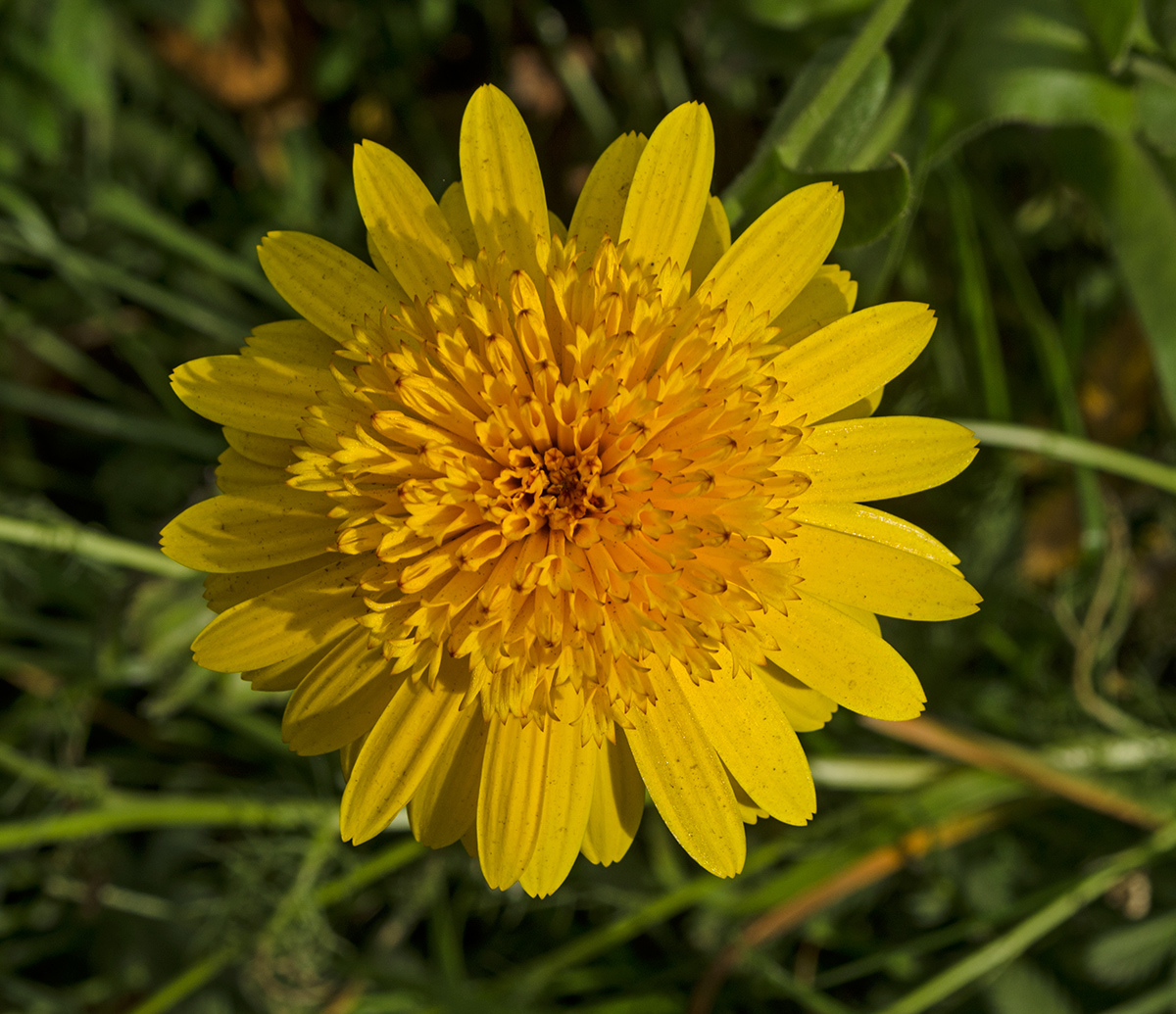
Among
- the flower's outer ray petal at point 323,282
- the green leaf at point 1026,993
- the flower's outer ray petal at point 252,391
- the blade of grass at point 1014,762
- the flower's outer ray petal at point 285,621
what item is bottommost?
the green leaf at point 1026,993

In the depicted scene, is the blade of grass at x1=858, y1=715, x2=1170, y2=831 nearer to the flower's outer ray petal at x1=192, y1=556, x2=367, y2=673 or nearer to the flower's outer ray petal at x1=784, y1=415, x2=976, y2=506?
the flower's outer ray petal at x1=784, y1=415, x2=976, y2=506

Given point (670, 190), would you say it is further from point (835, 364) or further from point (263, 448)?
point (263, 448)

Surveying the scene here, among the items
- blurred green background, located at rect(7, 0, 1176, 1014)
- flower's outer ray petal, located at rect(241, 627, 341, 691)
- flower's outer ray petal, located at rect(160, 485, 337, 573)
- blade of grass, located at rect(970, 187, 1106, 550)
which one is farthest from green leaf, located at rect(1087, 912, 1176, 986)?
flower's outer ray petal, located at rect(160, 485, 337, 573)

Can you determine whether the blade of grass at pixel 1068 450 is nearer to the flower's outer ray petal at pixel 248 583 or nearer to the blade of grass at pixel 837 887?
the blade of grass at pixel 837 887

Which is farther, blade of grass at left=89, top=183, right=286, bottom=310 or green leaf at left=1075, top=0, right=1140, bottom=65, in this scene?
blade of grass at left=89, top=183, right=286, bottom=310

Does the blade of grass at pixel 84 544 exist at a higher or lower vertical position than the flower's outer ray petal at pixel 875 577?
lower

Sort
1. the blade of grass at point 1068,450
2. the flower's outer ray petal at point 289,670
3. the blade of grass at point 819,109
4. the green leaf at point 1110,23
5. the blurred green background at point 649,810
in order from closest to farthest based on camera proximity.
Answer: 1. the flower's outer ray petal at point 289,670
2. the blade of grass at point 819,109
3. the green leaf at point 1110,23
4. the blade of grass at point 1068,450
5. the blurred green background at point 649,810

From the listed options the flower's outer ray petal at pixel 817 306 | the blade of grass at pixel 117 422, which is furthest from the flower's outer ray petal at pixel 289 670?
the blade of grass at pixel 117 422
